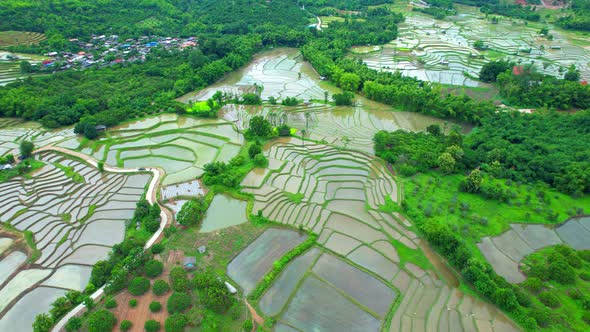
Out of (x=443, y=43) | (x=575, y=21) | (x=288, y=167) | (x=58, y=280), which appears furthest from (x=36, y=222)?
(x=575, y=21)

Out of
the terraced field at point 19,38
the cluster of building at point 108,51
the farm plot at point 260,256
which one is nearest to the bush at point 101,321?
the farm plot at point 260,256

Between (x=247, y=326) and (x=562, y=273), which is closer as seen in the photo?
(x=247, y=326)

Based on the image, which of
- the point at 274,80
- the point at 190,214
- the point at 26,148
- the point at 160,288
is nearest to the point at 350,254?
the point at 190,214

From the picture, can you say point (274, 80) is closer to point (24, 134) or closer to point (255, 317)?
point (24, 134)

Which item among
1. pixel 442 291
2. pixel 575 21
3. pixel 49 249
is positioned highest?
pixel 575 21

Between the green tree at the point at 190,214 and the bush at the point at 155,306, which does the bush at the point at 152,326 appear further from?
the green tree at the point at 190,214

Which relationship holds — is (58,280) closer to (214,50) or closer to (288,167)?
(288,167)

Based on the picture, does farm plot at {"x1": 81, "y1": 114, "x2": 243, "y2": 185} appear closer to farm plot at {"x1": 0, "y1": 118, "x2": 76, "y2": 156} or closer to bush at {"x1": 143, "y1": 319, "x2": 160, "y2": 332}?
farm plot at {"x1": 0, "y1": 118, "x2": 76, "y2": 156}
